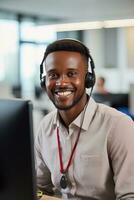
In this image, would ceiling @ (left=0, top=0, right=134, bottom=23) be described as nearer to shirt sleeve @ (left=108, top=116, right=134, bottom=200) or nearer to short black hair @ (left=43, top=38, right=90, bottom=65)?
short black hair @ (left=43, top=38, right=90, bottom=65)

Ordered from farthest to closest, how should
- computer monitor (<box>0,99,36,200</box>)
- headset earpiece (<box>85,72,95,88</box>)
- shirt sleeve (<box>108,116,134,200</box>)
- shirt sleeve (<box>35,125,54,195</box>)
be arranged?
shirt sleeve (<box>35,125,54,195</box>) → headset earpiece (<box>85,72,95,88</box>) → shirt sleeve (<box>108,116,134,200</box>) → computer monitor (<box>0,99,36,200</box>)

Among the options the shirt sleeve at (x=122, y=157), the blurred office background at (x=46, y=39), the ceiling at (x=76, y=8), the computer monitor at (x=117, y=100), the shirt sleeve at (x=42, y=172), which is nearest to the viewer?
the shirt sleeve at (x=122, y=157)

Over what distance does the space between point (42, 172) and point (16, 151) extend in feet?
2.31

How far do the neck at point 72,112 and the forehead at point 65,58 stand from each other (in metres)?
0.16

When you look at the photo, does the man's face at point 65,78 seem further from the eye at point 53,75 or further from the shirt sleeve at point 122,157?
the shirt sleeve at point 122,157

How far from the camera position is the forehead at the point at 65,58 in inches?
48.4

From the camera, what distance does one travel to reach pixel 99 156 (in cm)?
124

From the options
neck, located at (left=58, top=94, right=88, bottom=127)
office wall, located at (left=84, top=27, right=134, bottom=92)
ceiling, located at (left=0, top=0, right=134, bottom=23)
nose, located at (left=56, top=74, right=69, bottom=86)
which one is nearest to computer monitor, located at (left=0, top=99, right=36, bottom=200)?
nose, located at (left=56, top=74, right=69, bottom=86)

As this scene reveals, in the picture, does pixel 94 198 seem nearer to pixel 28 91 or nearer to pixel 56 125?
pixel 56 125

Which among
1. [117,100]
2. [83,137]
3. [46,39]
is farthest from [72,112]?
[46,39]

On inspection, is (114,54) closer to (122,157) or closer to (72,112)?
(72,112)

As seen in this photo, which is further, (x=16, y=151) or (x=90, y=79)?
(x=90, y=79)

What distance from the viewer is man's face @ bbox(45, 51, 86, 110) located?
1226mm

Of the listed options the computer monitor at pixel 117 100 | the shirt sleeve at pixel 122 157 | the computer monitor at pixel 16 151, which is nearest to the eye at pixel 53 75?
the shirt sleeve at pixel 122 157
